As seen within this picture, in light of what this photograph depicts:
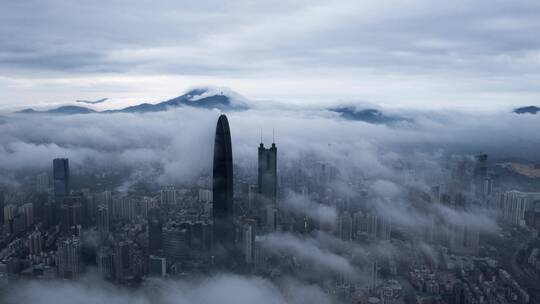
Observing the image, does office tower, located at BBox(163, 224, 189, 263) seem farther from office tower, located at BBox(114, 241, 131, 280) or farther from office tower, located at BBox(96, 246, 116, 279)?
office tower, located at BBox(96, 246, 116, 279)

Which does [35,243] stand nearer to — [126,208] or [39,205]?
[39,205]

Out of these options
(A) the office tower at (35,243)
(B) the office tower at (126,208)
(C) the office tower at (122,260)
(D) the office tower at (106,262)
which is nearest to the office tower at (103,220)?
(B) the office tower at (126,208)

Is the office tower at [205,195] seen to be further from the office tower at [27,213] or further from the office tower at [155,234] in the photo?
the office tower at [27,213]

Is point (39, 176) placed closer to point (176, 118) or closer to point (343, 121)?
point (176, 118)

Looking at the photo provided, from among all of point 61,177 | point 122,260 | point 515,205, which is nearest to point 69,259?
point 122,260

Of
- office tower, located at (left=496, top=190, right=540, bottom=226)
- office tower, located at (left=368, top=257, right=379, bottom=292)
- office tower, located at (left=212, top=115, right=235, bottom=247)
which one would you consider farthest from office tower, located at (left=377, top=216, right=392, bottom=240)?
office tower, located at (left=212, top=115, right=235, bottom=247)

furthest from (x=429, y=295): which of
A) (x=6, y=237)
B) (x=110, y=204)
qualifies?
(x=6, y=237)
